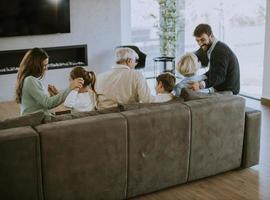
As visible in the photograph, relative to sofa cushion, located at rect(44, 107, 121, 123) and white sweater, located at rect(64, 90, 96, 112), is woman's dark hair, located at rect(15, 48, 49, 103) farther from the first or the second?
sofa cushion, located at rect(44, 107, 121, 123)

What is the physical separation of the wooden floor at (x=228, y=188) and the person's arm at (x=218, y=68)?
37.3 inches

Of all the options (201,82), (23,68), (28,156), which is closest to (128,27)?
(201,82)

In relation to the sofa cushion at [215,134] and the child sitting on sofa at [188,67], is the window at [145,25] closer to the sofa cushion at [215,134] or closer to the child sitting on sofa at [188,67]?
the child sitting on sofa at [188,67]

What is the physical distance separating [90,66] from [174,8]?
6.38 ft

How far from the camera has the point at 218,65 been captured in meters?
4.44

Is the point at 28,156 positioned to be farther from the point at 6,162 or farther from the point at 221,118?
the point at 221,118

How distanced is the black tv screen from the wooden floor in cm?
431

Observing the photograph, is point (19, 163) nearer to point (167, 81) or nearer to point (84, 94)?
point (84, 94)

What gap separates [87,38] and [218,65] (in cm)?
367

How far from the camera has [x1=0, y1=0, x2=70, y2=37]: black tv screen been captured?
6.85 meters

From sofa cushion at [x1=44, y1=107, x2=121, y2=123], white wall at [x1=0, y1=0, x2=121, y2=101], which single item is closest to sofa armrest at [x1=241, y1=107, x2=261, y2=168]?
sofa cushion at [x1=44, y1=107, x2=121, y2=123]

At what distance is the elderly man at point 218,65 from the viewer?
443 centimetres

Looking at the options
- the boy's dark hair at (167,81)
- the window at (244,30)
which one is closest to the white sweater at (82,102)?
the boy's dark hair at (167,81)

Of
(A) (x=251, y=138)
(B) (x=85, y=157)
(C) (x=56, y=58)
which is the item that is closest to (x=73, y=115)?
(B) (x=85, y=157)
